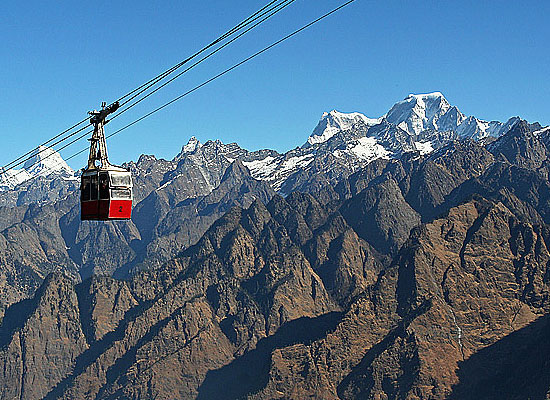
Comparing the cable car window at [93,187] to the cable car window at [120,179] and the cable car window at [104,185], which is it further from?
the cable car window at [120,179]

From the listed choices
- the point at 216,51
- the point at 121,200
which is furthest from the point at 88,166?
the point at 216,51

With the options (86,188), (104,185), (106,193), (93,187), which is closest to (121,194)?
(106,193)

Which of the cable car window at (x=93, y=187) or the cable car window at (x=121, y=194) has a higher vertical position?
the cable car window at (x=93, y=187)

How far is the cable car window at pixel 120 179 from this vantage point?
65.1 metres

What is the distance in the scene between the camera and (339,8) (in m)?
48.6

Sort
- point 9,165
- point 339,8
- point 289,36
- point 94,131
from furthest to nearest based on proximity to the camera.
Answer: point 9,165 < point 94,131 < point 289,36 < point 339,8

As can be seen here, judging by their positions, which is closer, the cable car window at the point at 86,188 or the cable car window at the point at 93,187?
the cable car window at the point at 93,187

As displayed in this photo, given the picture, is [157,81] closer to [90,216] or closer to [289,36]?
[289,36]

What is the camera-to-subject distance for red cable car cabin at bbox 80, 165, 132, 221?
214ft

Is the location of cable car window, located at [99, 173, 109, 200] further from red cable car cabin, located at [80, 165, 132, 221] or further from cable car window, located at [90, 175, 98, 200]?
cable car window, located at [90, 175, 98, 200]

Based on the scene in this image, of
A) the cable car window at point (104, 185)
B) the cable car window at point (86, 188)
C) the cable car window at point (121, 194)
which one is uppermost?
the cable car window at point (86, 188)

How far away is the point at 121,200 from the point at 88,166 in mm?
3798

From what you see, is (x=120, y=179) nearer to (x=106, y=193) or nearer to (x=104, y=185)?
(x=104, y=185)

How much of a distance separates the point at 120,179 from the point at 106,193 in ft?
5.06
